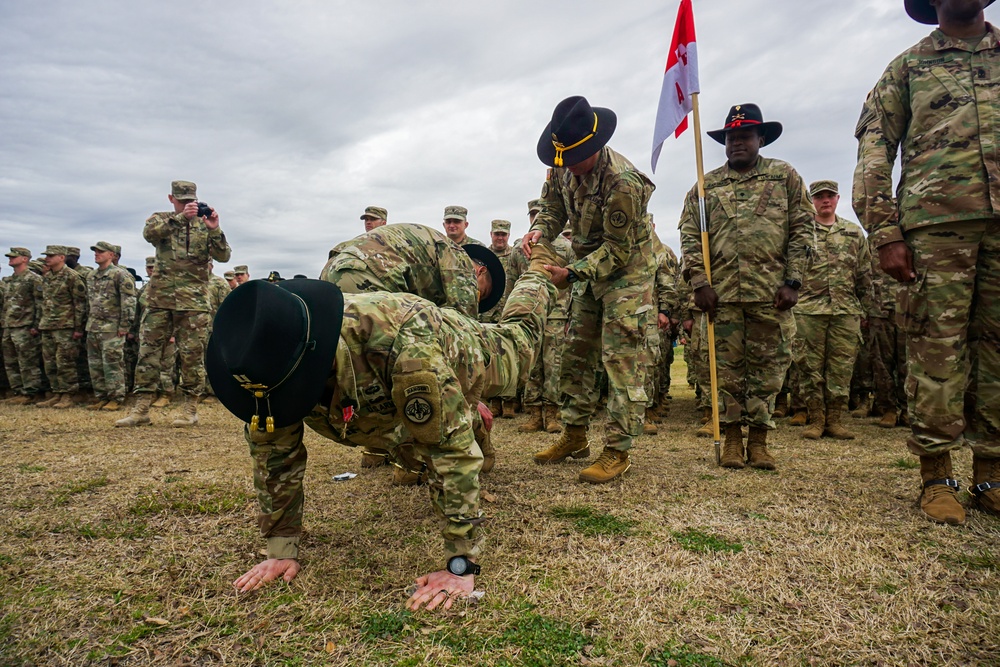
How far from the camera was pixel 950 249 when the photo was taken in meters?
2.88

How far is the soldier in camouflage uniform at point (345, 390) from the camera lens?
188 cm

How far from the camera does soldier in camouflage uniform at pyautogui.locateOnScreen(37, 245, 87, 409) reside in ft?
30.1

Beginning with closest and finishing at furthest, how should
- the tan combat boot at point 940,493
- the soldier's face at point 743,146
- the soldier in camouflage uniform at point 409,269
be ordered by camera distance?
the tan combat boot at point 940,493, the soldier in camouflage uniform at point 409,269, the soldier's face at point 743,146

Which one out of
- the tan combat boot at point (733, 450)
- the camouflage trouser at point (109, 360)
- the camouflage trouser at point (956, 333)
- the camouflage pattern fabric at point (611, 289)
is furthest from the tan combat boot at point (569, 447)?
the camouflage trouser at point (109, 360)

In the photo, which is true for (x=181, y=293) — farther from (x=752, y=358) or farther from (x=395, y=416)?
(x=752, y=358)

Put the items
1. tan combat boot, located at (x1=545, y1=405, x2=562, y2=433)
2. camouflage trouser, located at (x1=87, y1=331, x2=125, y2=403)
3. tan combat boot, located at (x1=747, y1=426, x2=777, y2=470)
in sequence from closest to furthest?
tan combat boot, located at (x1=747, y1=426, x2=777, y2=470) < tan combat boot, located at (x1=545, y1=405, x2=562, y2=433) < camouflage trouser, located at (x1=87, y1=331, x2=125, y2=403)

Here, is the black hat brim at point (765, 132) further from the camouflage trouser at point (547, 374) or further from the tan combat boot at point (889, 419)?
the tan combat boot at point (889, 419)

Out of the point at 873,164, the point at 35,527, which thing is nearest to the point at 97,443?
the point at 35,527

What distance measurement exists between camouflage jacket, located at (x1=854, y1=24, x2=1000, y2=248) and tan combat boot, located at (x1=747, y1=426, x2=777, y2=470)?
68.8 inches

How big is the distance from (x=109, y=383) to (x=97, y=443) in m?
4.30

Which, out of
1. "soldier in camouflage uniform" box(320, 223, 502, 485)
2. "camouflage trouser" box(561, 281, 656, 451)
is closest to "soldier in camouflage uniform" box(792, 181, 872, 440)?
"camouflage trouser" box(561, 281, 656, 451)

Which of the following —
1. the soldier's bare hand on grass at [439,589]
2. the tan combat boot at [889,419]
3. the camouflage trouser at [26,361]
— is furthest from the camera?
the camouflage trouser at [26,361]

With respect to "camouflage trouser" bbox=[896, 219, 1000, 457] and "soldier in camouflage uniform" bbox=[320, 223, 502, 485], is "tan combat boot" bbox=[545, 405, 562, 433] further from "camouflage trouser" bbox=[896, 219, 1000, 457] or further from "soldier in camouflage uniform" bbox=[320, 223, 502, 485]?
"camouflage trouser" bbox=[896, 219, 1000, 457]

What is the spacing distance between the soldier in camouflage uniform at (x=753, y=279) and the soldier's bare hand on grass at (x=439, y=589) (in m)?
2.72
